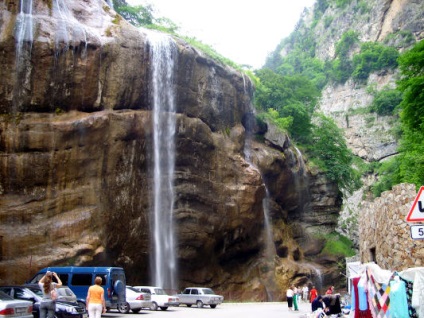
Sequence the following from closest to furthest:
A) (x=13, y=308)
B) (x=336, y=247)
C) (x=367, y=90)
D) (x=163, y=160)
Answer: (x=13, y=308) → (x=163, y=160) → (x=336, y=247) → (x=367, y=90)

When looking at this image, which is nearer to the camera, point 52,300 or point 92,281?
point 52,300

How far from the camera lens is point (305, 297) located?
36.9m

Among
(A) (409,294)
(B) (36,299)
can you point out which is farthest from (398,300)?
(B) (36,299)

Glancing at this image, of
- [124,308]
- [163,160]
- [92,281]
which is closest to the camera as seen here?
[92,281]

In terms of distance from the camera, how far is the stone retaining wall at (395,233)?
56.0 ft

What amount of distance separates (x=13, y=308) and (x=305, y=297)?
2774cm

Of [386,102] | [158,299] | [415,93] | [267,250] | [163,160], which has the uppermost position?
[386,102]

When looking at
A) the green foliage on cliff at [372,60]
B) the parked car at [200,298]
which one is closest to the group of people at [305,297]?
the parked car at [200,298]

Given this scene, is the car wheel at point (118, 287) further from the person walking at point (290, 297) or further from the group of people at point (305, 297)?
the person walking at point (290, 297)

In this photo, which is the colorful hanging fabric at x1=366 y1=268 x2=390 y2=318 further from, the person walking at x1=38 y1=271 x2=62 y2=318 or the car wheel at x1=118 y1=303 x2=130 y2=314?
the car wheel at x1=118 y1=303 x2=130 y2=314

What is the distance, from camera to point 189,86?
35125mm

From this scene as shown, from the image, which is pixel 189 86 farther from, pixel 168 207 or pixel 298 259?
pixel 298 259

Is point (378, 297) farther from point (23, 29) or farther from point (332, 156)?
point (332, 156)

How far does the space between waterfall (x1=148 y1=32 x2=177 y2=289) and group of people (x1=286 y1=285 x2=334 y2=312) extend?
830 centimetres
